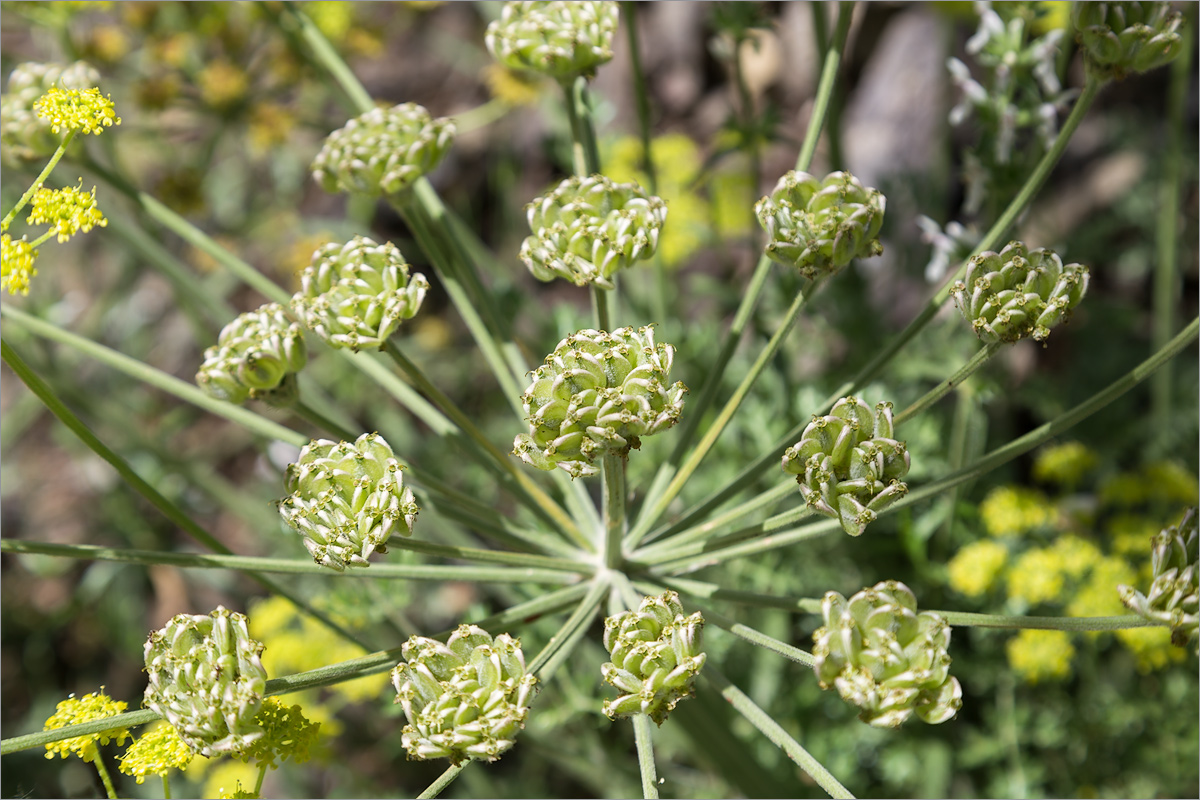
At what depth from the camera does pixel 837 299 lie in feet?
14.1

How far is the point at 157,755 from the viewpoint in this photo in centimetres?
223

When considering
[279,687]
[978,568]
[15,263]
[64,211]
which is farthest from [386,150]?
[978,568]

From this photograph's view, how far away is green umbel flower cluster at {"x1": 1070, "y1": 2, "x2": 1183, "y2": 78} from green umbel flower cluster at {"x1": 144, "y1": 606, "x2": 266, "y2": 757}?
2.80m

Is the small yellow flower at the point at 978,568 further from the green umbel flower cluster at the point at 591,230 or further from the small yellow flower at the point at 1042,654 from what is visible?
the green umbel flower cluster at the point at 591,230

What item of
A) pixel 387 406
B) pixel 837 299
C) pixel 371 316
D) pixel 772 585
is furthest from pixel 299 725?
pixel 387 406

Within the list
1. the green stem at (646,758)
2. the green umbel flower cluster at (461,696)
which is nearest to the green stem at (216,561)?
the green umbel flower cluster at (461,696)

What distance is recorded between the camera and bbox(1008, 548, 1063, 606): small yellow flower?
3.73 metres

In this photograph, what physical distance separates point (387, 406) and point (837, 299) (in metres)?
3.31

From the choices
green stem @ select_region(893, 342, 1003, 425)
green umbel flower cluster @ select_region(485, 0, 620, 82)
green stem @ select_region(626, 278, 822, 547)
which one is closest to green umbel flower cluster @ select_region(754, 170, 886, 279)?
green stem @ select_region(626, 278, 822, 547)

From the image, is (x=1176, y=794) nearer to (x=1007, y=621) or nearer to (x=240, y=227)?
(x=1007, y=621)

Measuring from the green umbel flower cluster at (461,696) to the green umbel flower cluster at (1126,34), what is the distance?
2.35 meters

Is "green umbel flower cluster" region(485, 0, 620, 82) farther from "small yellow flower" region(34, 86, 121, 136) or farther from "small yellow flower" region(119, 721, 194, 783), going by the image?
"small yellow flower" region(119, 721, 194, 783)

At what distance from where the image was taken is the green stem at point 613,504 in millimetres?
2301

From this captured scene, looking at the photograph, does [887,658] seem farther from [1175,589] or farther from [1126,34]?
[1126,34]
